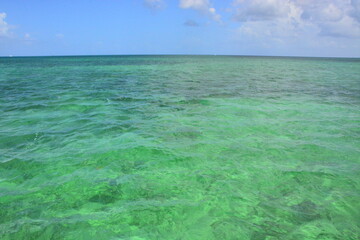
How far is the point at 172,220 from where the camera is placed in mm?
4059

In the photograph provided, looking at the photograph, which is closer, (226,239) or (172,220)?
(226,239)

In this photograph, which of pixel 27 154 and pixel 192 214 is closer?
pixel 192 214

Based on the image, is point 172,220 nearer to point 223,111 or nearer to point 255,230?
point 255,230

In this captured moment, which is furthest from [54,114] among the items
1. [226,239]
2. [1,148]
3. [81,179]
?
[226,239]

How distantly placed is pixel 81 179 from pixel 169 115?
582 cm

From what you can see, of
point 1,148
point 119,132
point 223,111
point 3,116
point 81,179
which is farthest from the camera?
point 223,111

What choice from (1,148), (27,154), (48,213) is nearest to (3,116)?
(1,148)

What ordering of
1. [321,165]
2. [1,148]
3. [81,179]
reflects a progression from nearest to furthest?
[81,179]
[321,165]
[1,148]

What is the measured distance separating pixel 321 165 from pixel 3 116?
12.1 meters

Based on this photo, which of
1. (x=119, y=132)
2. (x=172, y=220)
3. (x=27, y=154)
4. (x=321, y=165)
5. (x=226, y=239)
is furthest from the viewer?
(x=119, y=132)

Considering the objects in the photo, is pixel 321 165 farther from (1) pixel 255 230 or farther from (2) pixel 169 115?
(2) pixel 169 115

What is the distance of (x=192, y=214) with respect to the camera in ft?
13.9

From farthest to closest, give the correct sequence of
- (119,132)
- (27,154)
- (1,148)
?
(119,132) → (1,148) → (27,154)

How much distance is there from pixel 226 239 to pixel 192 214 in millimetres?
→ 750
